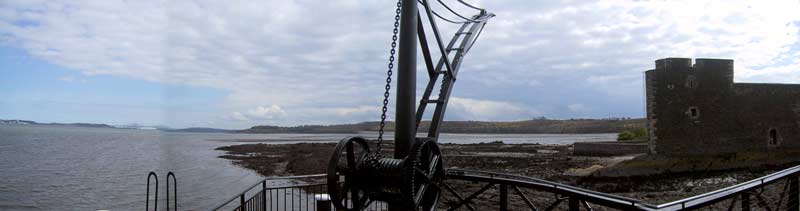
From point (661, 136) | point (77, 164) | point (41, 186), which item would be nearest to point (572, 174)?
point (661, 136)

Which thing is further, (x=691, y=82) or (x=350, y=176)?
(x=691, y=82)

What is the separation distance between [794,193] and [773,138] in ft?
75.1

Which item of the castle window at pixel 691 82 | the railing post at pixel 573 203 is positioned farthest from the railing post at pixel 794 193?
the castle window at pixel 691 82

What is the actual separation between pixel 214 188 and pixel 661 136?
19561mm

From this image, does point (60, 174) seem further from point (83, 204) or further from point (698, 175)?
point (698, 175)

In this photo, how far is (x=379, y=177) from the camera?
5938 mm

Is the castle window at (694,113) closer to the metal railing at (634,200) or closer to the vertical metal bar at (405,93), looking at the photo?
the metal railing at (634,200)

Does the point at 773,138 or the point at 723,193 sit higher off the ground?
the point at 723,193

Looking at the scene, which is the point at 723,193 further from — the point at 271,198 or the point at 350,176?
the point at 271,198

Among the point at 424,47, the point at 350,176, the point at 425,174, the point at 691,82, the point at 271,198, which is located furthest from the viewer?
the point at 691,82

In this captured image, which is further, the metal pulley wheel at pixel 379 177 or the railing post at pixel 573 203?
the metal pulley wheel at pixel 379 177

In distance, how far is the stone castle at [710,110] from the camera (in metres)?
23.5

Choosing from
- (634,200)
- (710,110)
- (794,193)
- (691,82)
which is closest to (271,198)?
(634,200)

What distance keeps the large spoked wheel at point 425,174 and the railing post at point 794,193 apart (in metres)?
3.71
